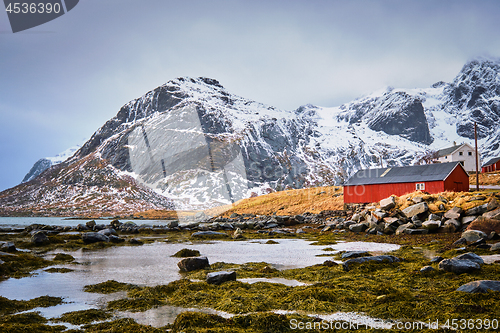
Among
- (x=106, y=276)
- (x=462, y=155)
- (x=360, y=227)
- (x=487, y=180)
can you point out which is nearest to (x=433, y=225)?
(x=360, y=227)

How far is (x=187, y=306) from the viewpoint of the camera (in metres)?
8.52

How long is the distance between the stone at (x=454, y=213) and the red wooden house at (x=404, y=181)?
69.8ft

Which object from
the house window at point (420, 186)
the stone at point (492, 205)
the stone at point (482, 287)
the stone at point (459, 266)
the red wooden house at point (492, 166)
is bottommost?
the stone at point (459, 266)

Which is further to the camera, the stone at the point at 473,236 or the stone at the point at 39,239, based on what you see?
the stone at the point at 39,239

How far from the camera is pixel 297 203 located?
215 ft

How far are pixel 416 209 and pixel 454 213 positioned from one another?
10.3 feet

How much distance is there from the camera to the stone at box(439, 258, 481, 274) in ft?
33.7

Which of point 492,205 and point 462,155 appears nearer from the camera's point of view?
point 492,205

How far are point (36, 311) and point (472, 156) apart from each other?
363 feet

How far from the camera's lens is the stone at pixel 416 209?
86.6 ft

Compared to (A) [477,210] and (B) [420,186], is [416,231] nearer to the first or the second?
(A) [477,210]

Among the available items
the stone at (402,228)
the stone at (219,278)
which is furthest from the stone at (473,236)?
the stone at (219,278)

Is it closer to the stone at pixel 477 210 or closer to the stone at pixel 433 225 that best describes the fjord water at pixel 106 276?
the stone at pixel 433 225

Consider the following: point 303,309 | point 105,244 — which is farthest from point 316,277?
point 105,244
